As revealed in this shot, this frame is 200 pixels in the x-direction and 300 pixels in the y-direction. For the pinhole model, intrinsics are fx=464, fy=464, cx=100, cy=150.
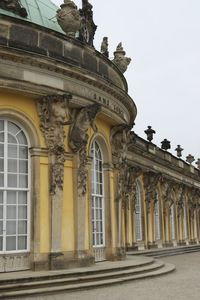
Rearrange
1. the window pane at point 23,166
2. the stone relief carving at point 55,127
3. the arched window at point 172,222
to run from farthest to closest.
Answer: the arched window at point 172,222 < the stone relief carving at point 55,127 < the window pane at point 23,166

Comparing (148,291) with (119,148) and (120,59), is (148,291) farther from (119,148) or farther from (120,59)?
(120,59)

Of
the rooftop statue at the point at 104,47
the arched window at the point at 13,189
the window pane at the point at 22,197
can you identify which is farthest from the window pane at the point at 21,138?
the rooftop statue at the point at 104,47

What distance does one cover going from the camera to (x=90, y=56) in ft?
48.3

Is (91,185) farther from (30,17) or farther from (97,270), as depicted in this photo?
(30,17)

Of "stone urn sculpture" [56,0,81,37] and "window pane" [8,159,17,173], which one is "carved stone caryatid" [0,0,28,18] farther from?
"window pane" [8,159,17,173]

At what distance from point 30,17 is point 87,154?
4694 mm

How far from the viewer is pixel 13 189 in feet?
40.8

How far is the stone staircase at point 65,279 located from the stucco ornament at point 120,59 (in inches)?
310

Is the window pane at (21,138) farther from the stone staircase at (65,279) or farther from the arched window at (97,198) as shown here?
the stone staircase at (65,279)

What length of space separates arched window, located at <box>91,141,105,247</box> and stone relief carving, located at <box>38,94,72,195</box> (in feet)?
8.13

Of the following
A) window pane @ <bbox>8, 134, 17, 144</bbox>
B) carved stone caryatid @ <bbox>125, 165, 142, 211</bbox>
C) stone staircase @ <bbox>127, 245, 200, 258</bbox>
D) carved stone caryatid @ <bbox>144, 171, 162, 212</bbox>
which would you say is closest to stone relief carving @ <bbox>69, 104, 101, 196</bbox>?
window pane @ <bbox>8, 134, 17, 144</bbox>

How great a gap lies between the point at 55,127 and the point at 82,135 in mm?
1123

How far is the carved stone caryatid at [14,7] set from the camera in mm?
13320

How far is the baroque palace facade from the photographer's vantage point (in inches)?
487
